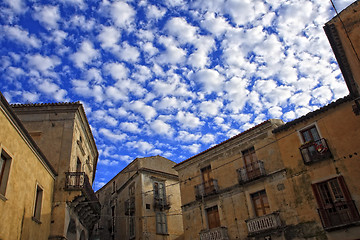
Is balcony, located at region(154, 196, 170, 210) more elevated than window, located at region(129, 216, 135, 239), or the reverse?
balcony, located at region(154, 196, 170, 210)

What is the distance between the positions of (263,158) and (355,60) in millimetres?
9352

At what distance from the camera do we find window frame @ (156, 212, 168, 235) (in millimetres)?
27578

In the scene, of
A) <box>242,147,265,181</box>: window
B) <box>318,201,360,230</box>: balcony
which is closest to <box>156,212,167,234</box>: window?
<box>242,147,265,181</box>: window

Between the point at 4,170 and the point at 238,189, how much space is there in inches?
561

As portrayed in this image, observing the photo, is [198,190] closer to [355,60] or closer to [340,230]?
[340,230]

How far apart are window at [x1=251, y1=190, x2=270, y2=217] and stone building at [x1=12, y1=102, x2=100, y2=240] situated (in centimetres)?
1062

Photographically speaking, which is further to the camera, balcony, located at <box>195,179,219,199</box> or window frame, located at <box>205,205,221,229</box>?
balcony, located at <box>195,179,219,199</box>

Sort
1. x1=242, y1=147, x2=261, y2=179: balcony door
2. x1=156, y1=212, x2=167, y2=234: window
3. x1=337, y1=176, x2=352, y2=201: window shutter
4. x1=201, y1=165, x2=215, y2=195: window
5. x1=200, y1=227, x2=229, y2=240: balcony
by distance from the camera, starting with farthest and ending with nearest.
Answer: x1=156, y1=212, x2=167, y2=234: window
x1=201, y1=165, x2=215, y2=195: window
x1=242, y1=147, x2=261, y2=179: balcony door
x1=200, y1=227, x2=229, y2=240: balcony
x1=337, y1=176, x2=352, y2=201: window shutter

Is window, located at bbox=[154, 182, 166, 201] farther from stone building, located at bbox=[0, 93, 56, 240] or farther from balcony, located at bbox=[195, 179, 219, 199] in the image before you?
stone building, located at bbox=[0, 93, 56, 240]

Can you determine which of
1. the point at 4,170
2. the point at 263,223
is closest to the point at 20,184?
the point at 4,170

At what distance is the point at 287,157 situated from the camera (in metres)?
18.6

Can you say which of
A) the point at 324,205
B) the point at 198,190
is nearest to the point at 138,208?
the point at 198,190

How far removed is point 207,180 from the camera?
22.8m

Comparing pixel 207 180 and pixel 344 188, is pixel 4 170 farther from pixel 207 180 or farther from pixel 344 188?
pixel 344 188
